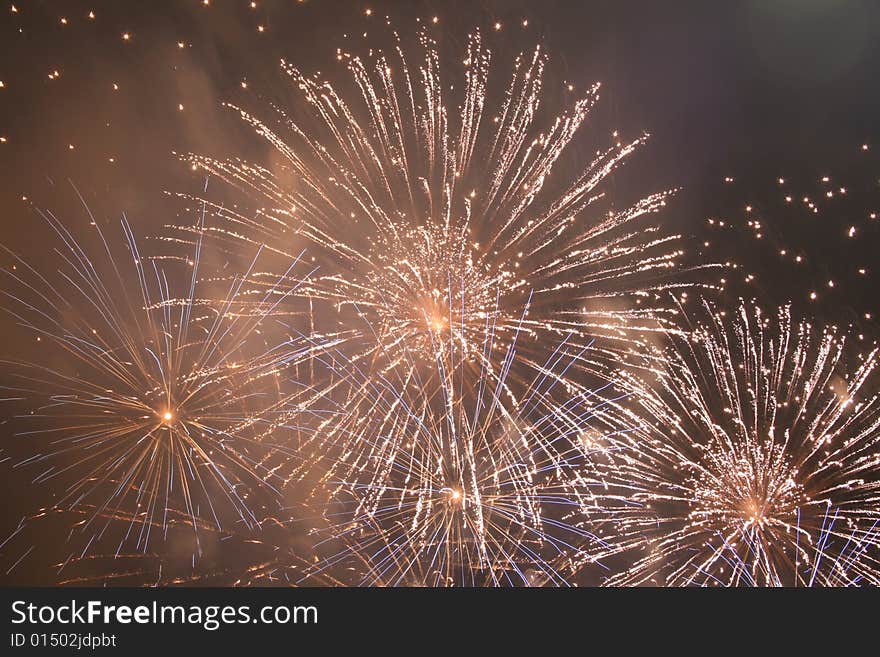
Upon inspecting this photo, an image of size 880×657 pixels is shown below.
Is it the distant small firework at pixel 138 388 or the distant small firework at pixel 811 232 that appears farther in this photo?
the distant small firework at pixel 811 232

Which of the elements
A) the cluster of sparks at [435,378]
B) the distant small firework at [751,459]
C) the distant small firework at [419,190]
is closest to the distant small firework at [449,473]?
the cluster of sparks at [435,378]

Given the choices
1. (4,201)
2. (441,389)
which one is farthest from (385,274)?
(4,201)

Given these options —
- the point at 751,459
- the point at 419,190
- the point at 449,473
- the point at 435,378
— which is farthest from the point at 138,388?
the point at 751,459

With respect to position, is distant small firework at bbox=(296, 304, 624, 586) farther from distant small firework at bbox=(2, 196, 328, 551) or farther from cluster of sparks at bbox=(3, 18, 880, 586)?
distant small firework at bbox=(2, 196, 328, 551)

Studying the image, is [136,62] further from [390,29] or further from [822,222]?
[822,222]

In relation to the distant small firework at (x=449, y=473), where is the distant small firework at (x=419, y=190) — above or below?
above

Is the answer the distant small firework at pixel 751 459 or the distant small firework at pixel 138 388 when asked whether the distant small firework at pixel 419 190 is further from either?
the distant small firework at pixel 751 459

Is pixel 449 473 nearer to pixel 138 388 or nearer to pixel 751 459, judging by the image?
pixel 138 388
